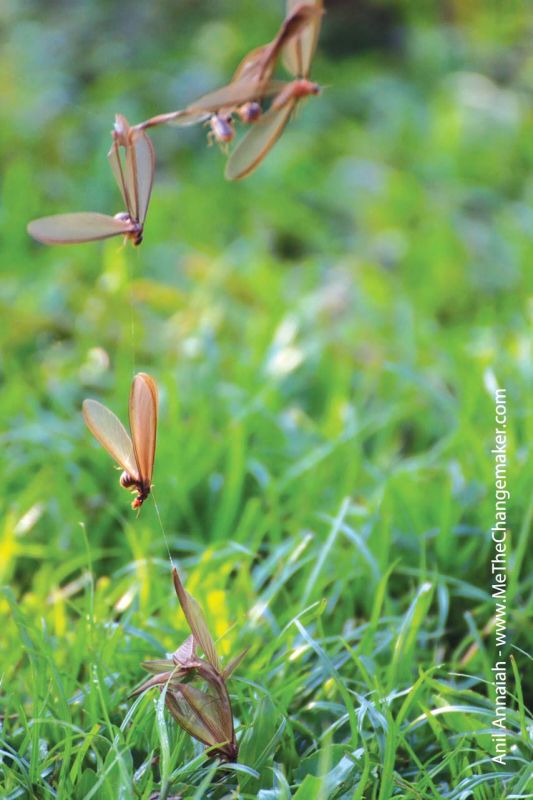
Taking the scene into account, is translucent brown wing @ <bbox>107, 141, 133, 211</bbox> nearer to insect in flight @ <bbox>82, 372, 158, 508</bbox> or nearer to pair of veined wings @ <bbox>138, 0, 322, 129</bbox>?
pair of veined wings @ <bbox>138, 0, 322, 129</bbox>

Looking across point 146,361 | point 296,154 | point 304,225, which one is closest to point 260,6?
point 296,154

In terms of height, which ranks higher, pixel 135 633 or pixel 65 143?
pixel 65 143

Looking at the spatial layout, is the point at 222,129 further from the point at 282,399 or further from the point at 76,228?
the point at 282,399

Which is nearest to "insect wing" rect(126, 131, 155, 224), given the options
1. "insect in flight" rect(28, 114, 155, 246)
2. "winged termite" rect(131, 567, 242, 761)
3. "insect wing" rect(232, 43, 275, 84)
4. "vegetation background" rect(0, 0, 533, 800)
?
"insect in flight" rect(28, 114, 155, 246)

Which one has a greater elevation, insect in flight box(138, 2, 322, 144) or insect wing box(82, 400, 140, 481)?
insect in flight box(138, 2, 322, 144)

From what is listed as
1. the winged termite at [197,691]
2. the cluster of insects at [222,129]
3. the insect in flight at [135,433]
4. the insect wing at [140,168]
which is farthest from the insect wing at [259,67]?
the winged termite at [197,691]

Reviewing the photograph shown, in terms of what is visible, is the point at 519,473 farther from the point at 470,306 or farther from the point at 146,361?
the point at 470,306

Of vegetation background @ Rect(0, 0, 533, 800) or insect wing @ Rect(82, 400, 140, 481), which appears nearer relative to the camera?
insect wing @ Rect(82, 400, 140, 481)
